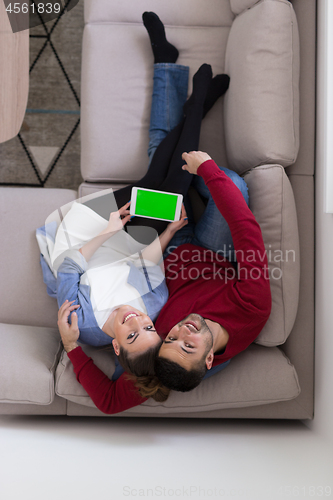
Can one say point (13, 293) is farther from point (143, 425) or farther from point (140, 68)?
point (140, 68)

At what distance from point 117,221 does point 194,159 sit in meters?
0.37

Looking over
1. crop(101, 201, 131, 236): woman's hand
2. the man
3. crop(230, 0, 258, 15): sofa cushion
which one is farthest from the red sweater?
crop(230, 0, 258, 15): sofa cushion

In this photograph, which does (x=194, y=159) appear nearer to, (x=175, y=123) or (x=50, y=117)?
(x=175, y=123)

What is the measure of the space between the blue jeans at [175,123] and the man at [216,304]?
0.20ft

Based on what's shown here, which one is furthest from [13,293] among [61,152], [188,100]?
[188,100]

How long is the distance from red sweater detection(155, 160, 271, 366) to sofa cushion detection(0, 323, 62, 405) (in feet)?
1.40

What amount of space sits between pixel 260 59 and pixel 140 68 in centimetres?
50

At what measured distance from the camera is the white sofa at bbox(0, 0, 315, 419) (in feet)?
4.16

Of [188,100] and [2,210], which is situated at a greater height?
[188,100]

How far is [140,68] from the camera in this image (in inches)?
59.1

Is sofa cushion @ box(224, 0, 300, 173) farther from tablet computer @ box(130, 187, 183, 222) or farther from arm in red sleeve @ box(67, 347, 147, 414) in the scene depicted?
arm in red sleeve @ box(67, 347, 147, 414)

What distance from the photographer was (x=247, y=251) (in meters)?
1.19

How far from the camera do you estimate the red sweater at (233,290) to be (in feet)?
3.90

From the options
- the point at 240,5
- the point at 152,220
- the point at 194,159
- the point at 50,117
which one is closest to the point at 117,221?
the point at 152,220
